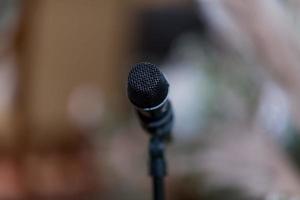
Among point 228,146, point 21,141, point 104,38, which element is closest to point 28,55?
point 21,141

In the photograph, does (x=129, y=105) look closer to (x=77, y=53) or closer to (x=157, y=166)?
(x=77, y=53)

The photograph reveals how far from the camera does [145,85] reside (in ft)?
1.79

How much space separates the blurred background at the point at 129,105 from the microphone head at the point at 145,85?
22cm

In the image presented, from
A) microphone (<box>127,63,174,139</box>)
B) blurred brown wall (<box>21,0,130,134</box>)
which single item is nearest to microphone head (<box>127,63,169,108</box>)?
microphone (<box>127,63,174,139</box>)

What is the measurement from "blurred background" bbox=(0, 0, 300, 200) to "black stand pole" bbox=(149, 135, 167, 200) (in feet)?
0.29

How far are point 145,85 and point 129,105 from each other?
1.93m

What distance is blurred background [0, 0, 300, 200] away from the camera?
3.53ft

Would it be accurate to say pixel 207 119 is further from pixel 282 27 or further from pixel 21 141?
pixel 21 141

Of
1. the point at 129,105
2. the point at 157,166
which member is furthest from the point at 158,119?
the point at 129,105

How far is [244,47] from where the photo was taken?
1155mm

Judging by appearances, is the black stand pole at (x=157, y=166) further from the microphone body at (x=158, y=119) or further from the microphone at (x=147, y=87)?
the microphone at (x=147, y=87)

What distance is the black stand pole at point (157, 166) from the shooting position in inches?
29.0

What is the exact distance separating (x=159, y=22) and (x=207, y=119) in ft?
5.30

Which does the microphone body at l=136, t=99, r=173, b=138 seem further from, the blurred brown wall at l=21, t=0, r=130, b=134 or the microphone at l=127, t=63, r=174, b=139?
the blurred brown wall at l=21, t=0, r=130, b=134
